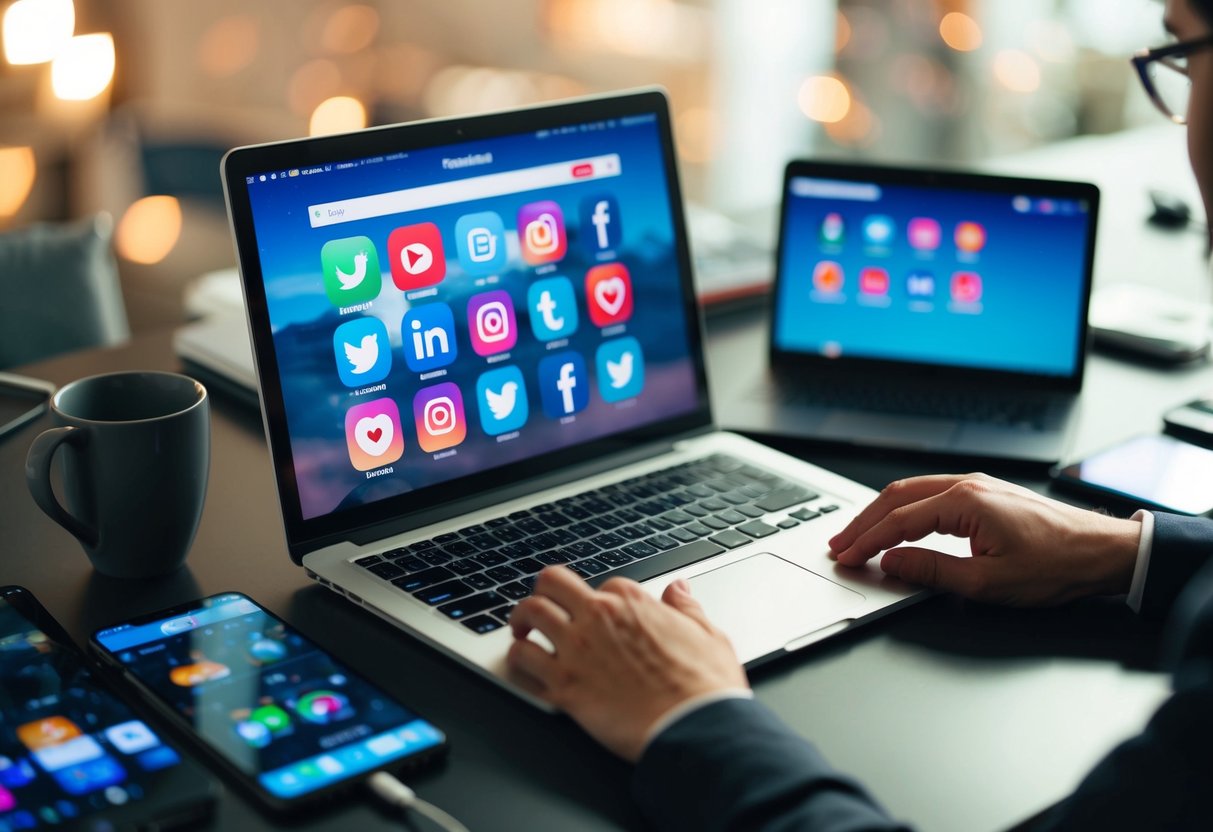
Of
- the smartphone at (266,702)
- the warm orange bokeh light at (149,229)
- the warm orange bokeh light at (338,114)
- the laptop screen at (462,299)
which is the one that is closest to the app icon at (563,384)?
the laptop screen at (462,299)

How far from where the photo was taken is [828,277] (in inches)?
53.2

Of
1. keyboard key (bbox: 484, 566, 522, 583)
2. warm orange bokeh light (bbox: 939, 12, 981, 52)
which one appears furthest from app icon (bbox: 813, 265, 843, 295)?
warm orange bokeh light (bbox: 939, 12, 981, 52)

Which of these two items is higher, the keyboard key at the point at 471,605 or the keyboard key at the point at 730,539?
the keyboard key at the point at 471,605

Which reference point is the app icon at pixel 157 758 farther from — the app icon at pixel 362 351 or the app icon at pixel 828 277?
the app icon at pixel 828 277

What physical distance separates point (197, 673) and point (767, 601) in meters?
0.41

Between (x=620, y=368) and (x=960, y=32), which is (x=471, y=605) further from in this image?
(x=960, y=32)

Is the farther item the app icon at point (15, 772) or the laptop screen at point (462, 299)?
the laptop screen at point (462, 299)

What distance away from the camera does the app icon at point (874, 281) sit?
1341mm

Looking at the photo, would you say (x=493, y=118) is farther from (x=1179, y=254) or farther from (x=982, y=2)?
(x=982, y=2)

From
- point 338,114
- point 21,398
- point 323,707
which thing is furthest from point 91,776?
point 338,114

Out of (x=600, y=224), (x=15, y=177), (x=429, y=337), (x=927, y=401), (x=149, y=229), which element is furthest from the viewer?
(x=15, y=177)

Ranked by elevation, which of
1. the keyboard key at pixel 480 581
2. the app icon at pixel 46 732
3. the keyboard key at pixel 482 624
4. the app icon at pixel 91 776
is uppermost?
Result: the app icon at pixel 46 732

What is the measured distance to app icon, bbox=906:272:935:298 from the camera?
4.36 feet

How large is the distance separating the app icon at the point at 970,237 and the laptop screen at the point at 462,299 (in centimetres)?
37
